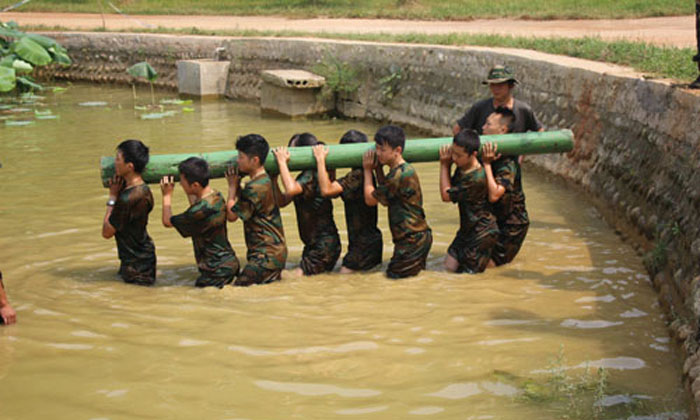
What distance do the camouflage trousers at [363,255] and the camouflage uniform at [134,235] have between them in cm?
149

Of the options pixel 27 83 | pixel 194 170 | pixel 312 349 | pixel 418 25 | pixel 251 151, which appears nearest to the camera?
pixel 312 349

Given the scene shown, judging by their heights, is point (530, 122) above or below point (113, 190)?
above

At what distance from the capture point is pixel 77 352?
4820 mm

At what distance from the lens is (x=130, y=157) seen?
18.9 ft

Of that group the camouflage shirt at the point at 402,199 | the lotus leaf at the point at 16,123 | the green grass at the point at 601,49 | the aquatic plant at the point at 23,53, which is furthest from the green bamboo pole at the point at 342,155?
the aquatic plant at the point at 23,53

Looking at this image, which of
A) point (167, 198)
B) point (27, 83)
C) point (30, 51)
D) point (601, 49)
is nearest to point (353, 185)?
point (167, 198)

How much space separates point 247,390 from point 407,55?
915cm

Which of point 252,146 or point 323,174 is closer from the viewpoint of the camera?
point 252,146

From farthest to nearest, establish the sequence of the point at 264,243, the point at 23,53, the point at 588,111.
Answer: the point at 23,53 < the point at 588,111 < the point at 264,243

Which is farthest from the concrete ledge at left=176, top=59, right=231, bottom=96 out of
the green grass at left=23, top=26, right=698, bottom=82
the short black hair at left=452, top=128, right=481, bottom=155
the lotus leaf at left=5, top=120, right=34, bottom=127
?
the short black hair at left=452, top=128, right=481, bottom=155

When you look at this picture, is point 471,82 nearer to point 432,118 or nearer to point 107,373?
point 432,118

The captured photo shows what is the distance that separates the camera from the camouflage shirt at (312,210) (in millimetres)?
6266

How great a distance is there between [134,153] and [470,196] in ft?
8.09

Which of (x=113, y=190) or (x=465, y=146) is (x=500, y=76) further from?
(x=113, y=190)
